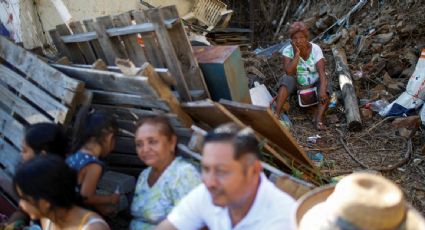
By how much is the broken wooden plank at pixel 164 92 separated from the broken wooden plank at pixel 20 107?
3.37 ft

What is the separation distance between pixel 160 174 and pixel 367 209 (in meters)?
1.73

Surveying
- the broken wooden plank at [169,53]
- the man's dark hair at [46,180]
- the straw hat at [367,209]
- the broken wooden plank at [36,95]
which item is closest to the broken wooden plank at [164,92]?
the broken wooden plank at [169,53]

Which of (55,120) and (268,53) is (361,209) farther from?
(268,53)

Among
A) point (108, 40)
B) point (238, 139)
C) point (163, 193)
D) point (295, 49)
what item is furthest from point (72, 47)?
point (295, 49)

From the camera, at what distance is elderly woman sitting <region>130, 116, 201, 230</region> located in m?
2.89

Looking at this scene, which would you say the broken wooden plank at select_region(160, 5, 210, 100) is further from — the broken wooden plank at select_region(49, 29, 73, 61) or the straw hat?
the straw hat

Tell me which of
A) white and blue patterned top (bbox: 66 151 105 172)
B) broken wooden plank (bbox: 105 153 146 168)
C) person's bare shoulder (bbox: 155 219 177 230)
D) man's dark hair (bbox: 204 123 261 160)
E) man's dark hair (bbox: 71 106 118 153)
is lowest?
broken wooden plank (bbox: 105 153 146 168)

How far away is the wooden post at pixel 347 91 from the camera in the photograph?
5.65 metres

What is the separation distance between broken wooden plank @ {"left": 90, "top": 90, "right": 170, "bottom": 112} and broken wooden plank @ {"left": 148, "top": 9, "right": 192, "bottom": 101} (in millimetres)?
320

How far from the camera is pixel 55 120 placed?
351 cm

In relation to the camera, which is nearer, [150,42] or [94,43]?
[150,42]

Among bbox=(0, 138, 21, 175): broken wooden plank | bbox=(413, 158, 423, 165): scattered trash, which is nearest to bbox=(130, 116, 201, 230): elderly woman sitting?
bbox=(0, 138, 21, 175): broken wooden plank

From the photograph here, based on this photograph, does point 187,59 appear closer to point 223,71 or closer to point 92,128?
point 223,71

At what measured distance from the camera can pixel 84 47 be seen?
422cm
